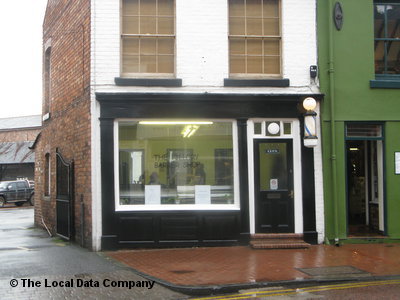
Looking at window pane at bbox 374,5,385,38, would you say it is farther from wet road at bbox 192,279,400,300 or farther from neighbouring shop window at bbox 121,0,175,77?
wet road at bbox 192,279,400,300

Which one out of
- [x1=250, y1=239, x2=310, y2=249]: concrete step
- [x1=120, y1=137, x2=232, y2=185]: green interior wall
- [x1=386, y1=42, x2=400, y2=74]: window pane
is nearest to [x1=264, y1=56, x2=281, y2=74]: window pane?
[x1=120, y1=137, x2=232, y2=185]: green interior wall

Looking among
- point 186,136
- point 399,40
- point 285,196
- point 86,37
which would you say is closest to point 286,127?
point 285,196

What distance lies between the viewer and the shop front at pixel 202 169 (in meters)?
11.2

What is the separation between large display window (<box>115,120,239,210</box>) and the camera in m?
11.5

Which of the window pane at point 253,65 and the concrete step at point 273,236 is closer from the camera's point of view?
the concrete step at point 273,236

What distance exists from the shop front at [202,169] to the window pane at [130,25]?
1.60 m

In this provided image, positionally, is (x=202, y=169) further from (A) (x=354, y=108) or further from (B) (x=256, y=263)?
(A) (x=354, y=108)

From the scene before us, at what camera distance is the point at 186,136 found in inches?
459

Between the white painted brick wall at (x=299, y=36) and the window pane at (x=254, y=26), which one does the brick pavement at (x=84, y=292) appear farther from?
the window pane at (x=254, y=26)

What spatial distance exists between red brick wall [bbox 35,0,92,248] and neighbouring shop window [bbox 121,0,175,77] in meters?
0.91

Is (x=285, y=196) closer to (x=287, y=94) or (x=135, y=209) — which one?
(x=287, y=94)

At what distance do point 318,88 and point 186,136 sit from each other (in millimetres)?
3333

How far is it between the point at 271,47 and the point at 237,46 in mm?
831

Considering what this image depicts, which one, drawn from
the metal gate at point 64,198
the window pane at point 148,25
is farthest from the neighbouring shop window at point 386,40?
the metal gate at point 64,198
